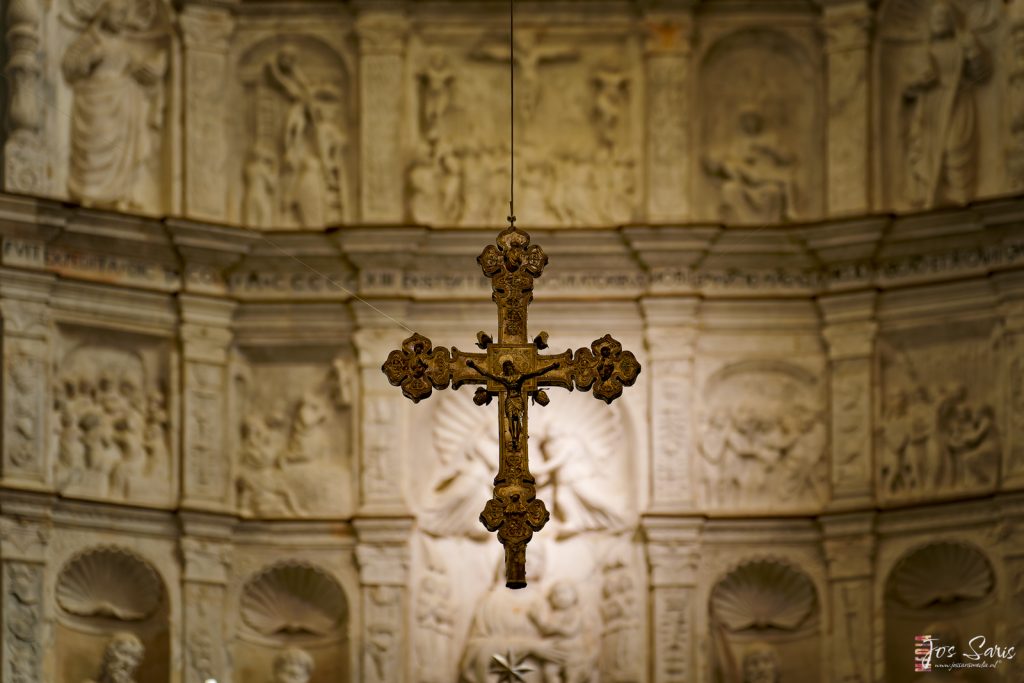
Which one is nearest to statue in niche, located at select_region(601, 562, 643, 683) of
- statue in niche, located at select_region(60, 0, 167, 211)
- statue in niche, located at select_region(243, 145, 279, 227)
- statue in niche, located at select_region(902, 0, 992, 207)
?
statue in niche, located at select_region(902, 0, 992, 207)

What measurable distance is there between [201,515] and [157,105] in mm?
3233

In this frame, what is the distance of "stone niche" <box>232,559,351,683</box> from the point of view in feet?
78.2

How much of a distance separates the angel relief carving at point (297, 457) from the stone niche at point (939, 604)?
4240 mm

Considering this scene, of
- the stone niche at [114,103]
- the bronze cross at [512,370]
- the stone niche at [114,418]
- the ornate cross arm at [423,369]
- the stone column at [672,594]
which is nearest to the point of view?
the bronze cross at [512,370]

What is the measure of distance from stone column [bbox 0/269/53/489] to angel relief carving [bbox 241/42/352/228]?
75.7 inches

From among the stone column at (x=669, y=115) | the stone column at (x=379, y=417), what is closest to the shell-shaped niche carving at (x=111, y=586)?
the stone column at (x=379, y=417)

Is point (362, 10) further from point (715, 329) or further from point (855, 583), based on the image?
point (855, 583)

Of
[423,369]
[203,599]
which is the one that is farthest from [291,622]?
[423,369]

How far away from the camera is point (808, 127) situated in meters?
24.7

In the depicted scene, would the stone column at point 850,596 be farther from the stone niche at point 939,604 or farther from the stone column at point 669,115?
the stone column at point 669,115

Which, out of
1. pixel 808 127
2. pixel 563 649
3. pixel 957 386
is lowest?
pixel 563 649

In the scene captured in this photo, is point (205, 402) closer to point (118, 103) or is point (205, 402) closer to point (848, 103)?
point (118, 103)

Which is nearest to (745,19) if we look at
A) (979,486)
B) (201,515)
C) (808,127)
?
(808,127)

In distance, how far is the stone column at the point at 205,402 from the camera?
23.8 metres
